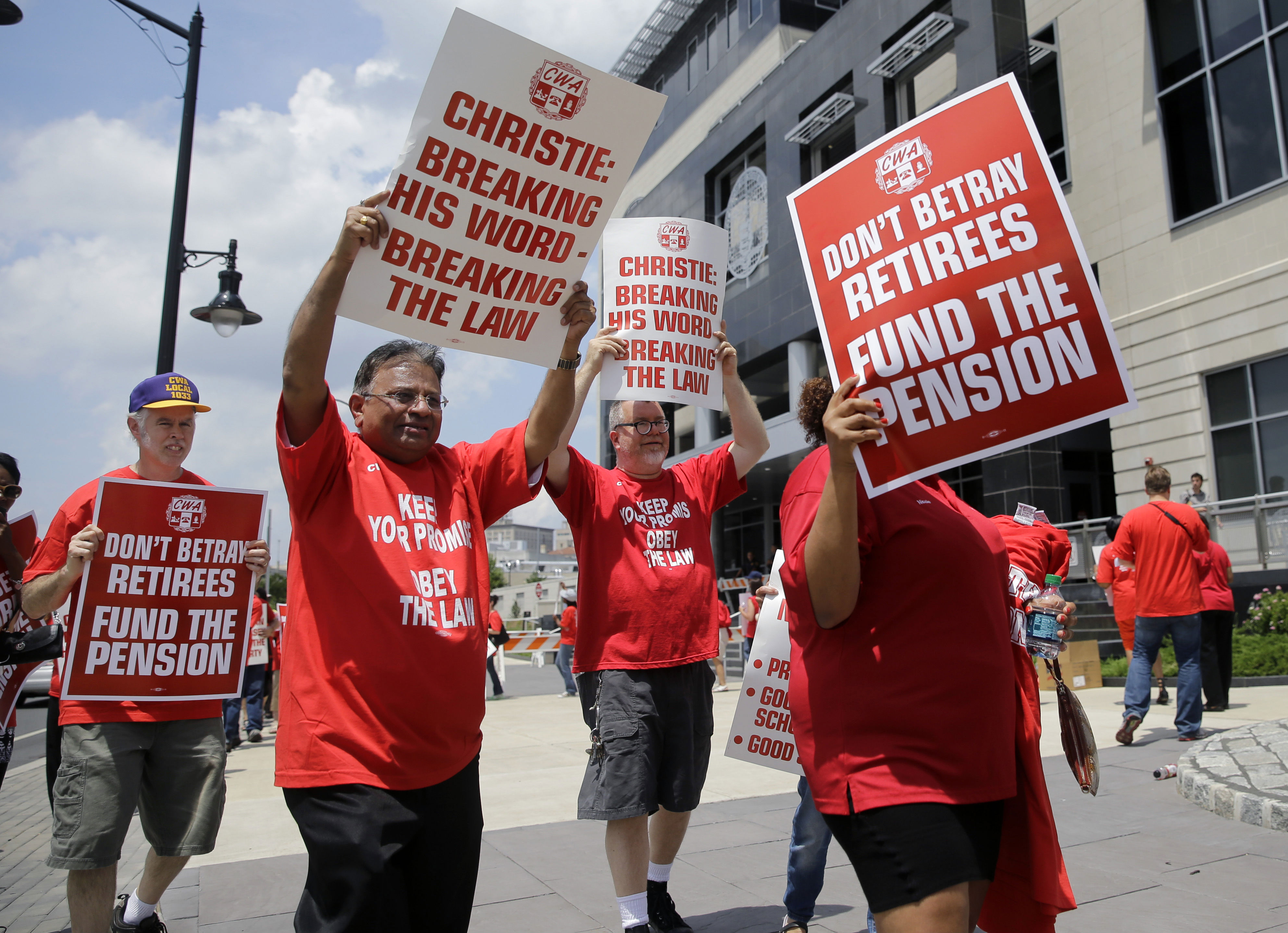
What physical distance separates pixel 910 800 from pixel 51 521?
3398mm

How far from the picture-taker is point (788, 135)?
26875mm

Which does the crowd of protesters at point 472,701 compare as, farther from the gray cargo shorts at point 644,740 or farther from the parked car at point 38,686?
the parked car at point 38,686

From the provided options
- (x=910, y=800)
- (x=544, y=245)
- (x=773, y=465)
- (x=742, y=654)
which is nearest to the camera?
(x=910, y=800)

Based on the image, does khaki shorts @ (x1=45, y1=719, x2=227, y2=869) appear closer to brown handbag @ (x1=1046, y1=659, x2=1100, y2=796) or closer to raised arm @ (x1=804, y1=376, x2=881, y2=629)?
raised arm @ (x1=804, y1=376, x2=881, y2=629)

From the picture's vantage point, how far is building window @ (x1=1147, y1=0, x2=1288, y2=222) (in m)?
15.9

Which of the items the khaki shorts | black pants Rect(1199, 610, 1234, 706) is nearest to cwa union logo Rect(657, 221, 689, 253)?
the khaki shorts

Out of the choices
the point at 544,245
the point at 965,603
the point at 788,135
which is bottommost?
the point at 965,603

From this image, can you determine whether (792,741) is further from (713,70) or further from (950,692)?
(713,70)

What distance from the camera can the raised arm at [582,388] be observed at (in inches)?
147

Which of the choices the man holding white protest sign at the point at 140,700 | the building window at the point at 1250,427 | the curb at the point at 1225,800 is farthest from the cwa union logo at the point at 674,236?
the building window at the point at 1250,427

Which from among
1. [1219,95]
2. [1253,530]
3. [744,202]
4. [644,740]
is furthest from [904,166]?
[744,202]

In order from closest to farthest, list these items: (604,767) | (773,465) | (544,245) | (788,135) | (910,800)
A: (910,800) < (544,245) < (604,767) < (788,135) < (773,465)

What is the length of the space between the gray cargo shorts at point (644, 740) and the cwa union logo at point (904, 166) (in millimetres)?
2129

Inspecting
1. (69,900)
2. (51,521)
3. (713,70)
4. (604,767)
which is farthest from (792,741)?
(713,70)
